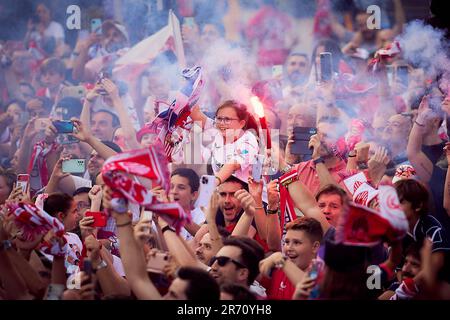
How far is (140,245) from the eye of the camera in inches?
176

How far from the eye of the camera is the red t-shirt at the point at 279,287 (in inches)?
188

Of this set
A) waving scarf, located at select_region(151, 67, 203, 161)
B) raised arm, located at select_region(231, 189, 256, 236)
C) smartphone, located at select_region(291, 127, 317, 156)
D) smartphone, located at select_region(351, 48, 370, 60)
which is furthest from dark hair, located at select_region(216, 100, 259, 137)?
smartphone, located at select_region(351, 48, 370, 60)

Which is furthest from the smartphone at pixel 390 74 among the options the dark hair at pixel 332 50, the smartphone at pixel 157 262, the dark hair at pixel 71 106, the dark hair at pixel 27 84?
the dark hair at pixel 27 84

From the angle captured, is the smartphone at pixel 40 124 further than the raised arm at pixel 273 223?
Yes

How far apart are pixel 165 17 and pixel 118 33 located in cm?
50

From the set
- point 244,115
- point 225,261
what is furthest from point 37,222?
point 244,115

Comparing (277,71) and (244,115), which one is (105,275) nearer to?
(244,115)

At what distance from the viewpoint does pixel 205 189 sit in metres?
5.79

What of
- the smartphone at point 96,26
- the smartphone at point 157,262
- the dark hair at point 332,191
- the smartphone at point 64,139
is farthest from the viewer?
the smartphone at point 96,26

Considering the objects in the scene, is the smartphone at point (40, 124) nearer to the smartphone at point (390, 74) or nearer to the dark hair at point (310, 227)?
Answer: the smartphone at point (390, 74)

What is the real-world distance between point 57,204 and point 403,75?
2894 millimetres

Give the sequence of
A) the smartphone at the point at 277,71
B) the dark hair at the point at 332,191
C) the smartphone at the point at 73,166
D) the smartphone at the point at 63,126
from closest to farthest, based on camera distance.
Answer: the dark hair at the point at 332,191 < the smartphone at the point at 63,126 < the smartphone at the point at 73,166 < the smartphone at the point at 277,71
